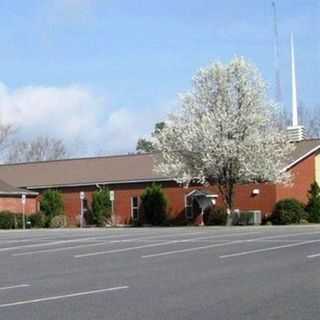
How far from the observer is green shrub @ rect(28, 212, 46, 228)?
193 feet

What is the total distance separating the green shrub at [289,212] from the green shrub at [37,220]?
17.3 metres

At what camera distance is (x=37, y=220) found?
5897 centimetres

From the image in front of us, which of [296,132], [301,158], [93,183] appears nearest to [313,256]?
[301,158]

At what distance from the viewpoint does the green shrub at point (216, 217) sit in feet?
178

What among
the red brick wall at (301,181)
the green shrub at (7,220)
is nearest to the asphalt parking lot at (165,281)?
the red brick wall at (301,181)

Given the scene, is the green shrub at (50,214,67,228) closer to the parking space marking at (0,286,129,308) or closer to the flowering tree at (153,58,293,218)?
the flowering tree at (153,58,293,218)

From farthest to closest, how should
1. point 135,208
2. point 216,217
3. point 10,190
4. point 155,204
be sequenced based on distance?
1. point 10,190
2. point 135,208
3. point 155,204
4. point 216,217

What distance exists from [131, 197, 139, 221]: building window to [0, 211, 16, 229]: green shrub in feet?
28.4

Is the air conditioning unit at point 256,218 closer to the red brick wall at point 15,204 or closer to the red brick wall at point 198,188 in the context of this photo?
the red brick wall at point 198,188

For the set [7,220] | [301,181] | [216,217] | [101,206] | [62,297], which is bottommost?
[62,297]

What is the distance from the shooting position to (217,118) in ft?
164

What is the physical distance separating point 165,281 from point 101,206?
4404 centimetres

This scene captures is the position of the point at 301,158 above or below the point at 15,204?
above

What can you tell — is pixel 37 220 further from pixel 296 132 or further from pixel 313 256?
pixel 313 256
